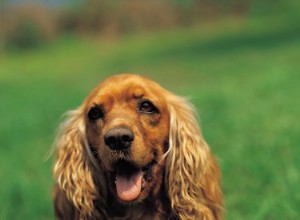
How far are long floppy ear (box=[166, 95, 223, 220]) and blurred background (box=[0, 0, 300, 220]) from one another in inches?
21.8

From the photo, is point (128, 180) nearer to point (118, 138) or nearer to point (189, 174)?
point (118, 138)

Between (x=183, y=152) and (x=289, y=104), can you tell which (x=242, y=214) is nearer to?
(x=183, y=152)

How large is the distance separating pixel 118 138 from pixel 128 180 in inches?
12.7

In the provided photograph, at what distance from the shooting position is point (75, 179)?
4.09 metres

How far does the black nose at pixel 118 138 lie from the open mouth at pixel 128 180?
129 millimetres

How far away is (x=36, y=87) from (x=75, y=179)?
42.0ft

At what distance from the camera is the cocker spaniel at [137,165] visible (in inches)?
149

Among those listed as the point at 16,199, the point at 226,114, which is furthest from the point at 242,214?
the point at 226,114

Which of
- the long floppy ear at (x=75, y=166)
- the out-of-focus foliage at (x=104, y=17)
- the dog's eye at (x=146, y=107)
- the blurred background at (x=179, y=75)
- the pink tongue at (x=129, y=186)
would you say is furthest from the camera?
the out-of-focus foliage at (x=104, y=17)

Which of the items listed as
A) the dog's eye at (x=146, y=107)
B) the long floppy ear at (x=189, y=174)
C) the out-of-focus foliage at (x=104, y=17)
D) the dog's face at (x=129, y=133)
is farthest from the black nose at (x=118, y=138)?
the out-of-focus foliage at (x=104, y=17)

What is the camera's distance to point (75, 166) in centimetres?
415

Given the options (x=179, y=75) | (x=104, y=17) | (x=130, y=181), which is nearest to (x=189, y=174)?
(x=130, y=181)

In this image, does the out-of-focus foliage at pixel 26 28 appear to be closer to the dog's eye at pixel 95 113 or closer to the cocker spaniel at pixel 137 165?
the cocker spaniel at pixel 137 165

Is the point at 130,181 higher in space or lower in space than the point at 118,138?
lower
